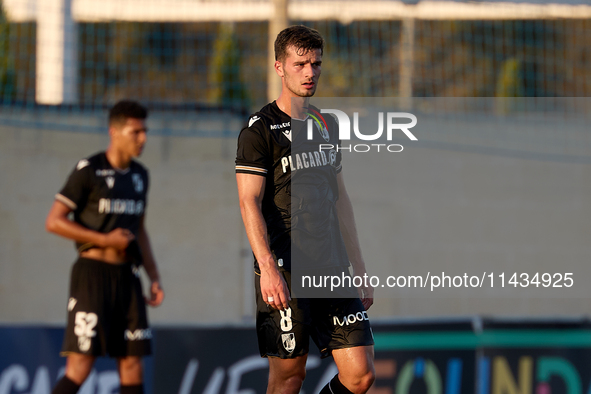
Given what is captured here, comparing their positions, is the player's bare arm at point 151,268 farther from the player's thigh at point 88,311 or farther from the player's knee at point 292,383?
the player's knee at point 292,383

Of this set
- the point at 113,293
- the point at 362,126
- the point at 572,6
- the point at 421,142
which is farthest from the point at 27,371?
the point at 572,6

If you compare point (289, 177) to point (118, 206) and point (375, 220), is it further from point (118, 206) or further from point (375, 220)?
point (375, 220)

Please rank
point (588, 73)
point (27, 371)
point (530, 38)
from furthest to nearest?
point (588, 73), point (530, 38), point (27, 371)

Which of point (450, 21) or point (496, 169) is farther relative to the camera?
point (450, 21)

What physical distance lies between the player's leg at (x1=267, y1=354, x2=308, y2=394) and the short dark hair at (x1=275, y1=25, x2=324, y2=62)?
1351 millimetres

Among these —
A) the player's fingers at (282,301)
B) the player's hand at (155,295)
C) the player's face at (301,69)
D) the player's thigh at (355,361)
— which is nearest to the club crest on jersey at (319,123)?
the player's face at (301,69)

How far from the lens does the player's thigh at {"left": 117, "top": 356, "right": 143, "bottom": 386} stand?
443cm

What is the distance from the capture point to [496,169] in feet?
23.2

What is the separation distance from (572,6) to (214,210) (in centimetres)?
426

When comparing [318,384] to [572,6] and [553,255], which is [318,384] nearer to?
[553,255]

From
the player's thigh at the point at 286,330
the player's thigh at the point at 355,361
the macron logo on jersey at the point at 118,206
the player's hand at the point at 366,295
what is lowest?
the player's thigh at the point at 355,361

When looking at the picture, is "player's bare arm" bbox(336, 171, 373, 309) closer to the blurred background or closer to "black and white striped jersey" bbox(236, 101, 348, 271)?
"black and white striped jersey" bbox(236, 101, 348, 271)

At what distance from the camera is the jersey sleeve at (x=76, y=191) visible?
4.49m

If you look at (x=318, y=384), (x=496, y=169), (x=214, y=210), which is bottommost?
(x=318, y=384)
